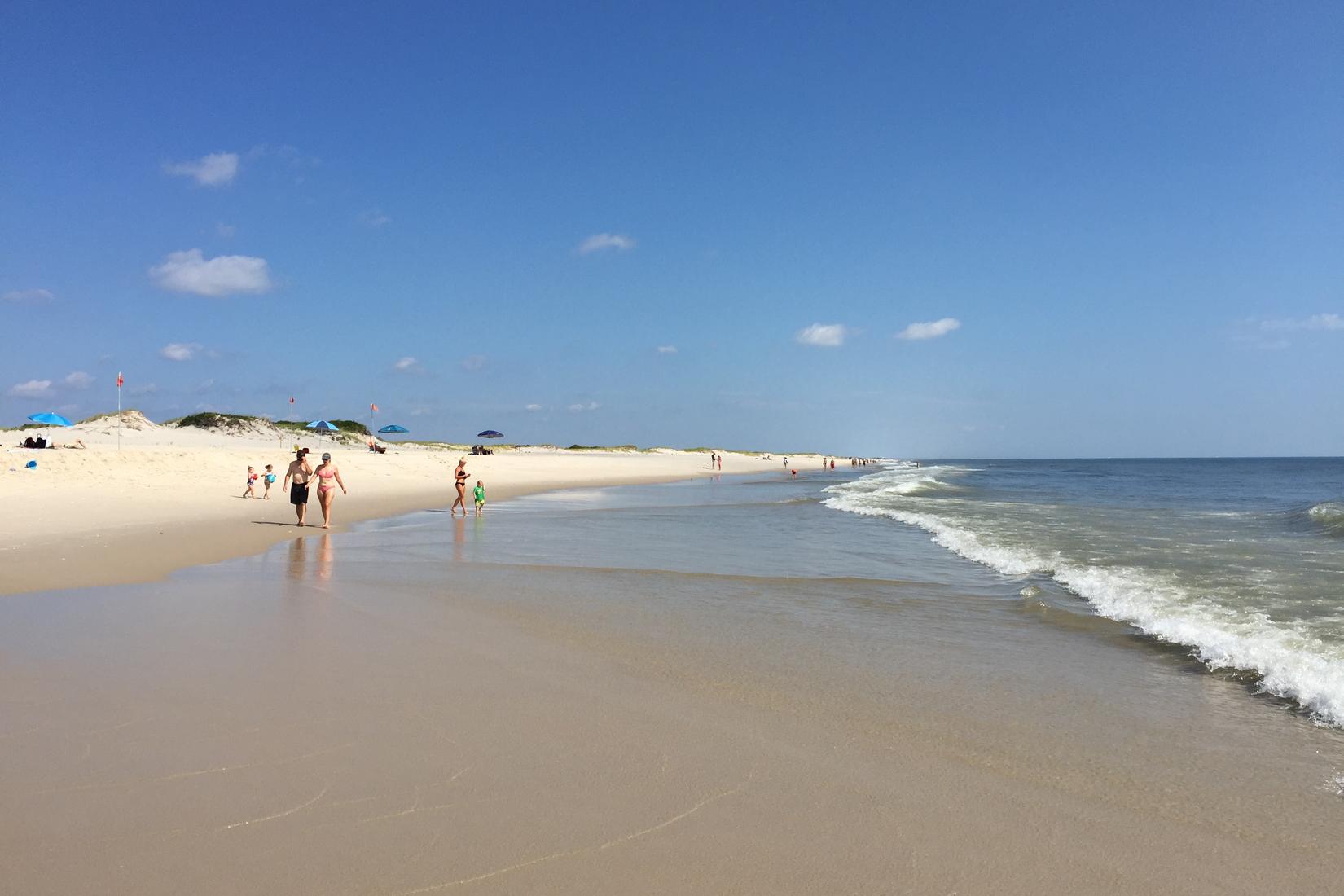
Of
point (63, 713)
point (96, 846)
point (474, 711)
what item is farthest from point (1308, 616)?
point (63, 713)

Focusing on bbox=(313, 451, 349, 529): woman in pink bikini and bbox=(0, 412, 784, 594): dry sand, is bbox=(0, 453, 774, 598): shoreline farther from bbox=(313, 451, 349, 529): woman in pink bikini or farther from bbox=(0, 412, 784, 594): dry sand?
bbox=(313, 451, 349, 529): woman in pink bikini

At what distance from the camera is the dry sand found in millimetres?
11320

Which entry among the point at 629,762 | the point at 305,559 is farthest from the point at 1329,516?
the point at 305,559

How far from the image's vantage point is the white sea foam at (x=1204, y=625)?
6.07 meters

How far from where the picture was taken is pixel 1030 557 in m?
14.0

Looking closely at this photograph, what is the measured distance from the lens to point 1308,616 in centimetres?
898

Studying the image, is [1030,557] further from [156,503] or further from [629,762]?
[156,503]

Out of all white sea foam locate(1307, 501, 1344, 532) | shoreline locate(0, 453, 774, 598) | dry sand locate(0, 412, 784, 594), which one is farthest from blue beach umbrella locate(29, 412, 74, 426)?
white sea foam locate(1307, 501, 1344, 532)

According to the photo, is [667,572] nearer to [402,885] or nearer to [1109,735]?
[1109,735]

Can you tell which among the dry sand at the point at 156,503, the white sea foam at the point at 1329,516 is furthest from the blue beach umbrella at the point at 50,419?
the white sea foam at the point at 1329,516

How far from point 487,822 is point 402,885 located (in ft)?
1.73

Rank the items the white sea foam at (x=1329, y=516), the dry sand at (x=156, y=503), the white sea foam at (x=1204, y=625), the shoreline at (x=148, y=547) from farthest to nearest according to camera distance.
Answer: the white sea foam at (x=1329, y=516), the dry sand at (x=156, y=503), the shoreline at (x=148, y=547), the white sea foam at (x=1204, y=625)

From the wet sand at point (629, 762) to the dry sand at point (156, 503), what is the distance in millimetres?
3853

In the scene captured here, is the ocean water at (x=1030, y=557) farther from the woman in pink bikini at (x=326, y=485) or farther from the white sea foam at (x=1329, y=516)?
the woman in pink bikini at (x=326, y=485)
